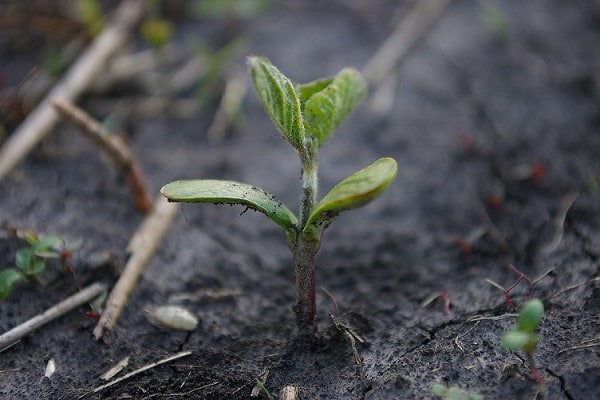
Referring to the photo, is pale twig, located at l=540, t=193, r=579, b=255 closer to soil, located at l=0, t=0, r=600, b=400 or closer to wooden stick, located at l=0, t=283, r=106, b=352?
soil, located at l=0, t=0, r=600, b=400

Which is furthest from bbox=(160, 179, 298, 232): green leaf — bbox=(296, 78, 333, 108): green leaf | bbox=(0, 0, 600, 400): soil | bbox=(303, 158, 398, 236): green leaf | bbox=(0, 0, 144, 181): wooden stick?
bbox=(0, 0, 144, 181): wooden stick

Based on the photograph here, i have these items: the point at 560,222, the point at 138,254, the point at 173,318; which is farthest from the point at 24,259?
the point at 560,222

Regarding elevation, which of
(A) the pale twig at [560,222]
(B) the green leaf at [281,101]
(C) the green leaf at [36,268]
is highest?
(B) the green leaf at [281,101]

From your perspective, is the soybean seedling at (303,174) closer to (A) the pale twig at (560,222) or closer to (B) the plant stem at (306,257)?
(B) the plant stem at (306,257)

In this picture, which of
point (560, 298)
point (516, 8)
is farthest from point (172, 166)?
point (516, 8)

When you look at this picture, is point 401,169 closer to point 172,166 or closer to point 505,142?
point 505,142

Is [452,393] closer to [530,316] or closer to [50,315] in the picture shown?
[530,316]

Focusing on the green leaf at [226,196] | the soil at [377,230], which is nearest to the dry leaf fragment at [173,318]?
the soil at [377,230]
